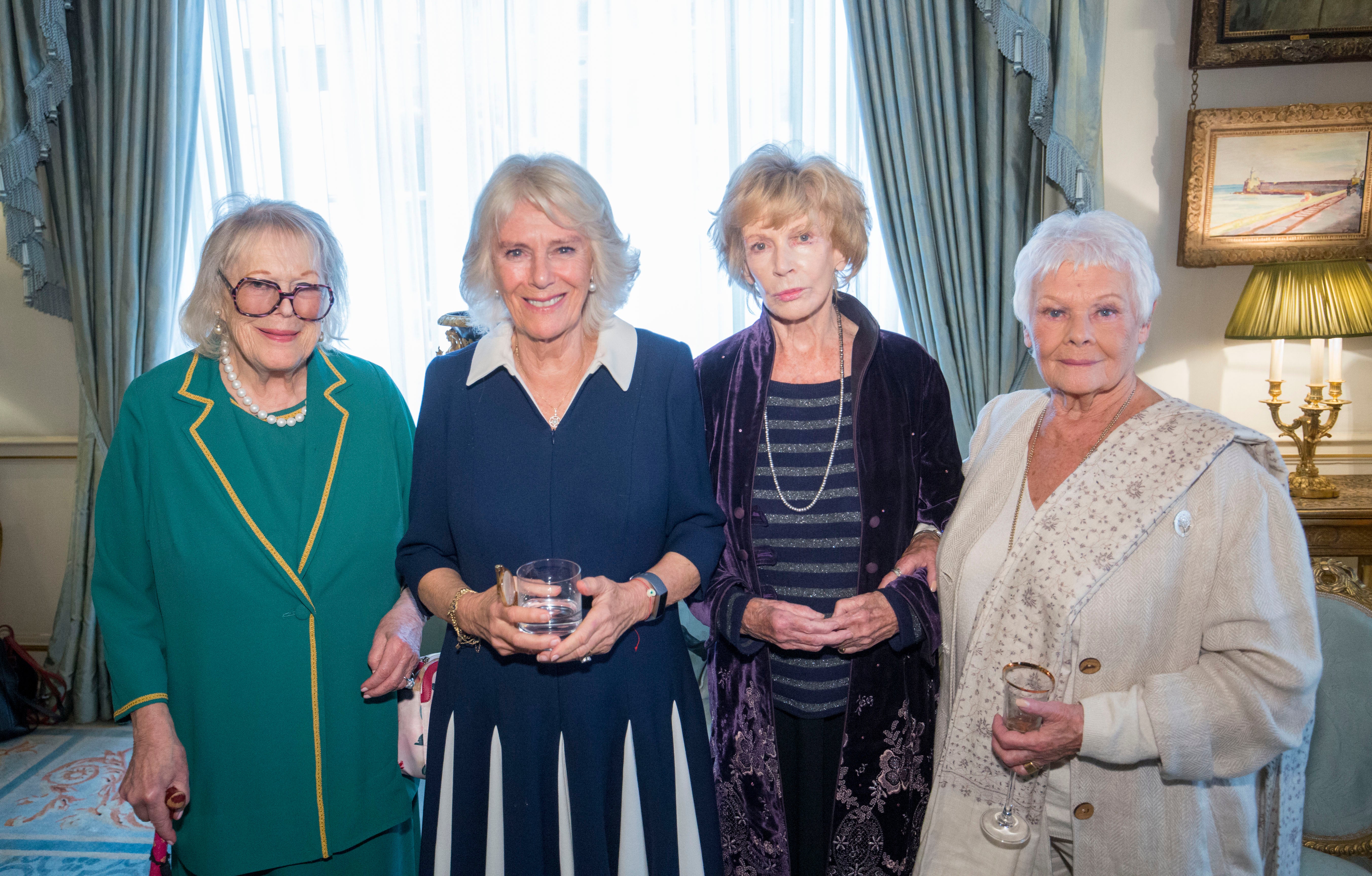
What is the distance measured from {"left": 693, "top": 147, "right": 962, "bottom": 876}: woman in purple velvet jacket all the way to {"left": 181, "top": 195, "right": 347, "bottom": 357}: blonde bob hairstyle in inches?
32.1

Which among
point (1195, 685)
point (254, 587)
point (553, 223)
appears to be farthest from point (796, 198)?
point (254, 587)

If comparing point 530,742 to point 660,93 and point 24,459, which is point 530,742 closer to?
point 660,93

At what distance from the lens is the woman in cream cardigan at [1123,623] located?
4.17 feet

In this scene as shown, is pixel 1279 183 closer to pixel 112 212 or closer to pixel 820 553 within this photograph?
pixel 820 553

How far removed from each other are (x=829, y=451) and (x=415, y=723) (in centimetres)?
97

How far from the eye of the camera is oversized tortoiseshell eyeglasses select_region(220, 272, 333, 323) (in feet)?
4.93

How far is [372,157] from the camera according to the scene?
3.73 metres

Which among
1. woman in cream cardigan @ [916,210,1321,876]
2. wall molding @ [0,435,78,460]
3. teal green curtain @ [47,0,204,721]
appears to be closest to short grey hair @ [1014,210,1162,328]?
woman in cream cardigan @ [916,210,1321,876]

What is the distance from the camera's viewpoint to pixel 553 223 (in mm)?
1483

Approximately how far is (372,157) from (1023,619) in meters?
3.43

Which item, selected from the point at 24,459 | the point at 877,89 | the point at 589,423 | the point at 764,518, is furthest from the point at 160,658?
the point at 24,459

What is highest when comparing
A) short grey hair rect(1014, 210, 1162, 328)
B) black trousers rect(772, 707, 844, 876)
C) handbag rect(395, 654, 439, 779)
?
short grey hair rect(1014, 210, 1162, 328)

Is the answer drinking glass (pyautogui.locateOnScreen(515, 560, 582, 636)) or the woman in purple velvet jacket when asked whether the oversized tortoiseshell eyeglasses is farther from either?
the woman in purple velvet jacket

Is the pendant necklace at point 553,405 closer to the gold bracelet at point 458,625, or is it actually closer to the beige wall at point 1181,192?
the gold bracelet at point 458,625
